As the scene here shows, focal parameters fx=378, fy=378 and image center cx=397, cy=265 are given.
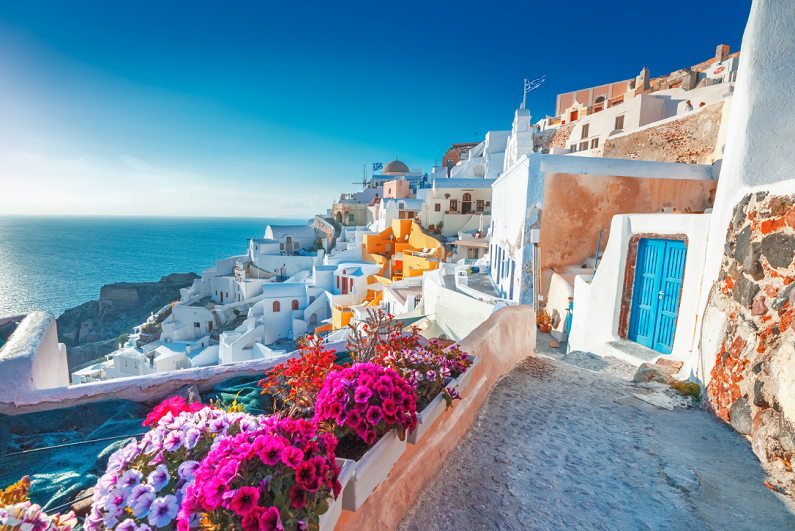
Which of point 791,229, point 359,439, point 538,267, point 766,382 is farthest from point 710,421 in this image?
point 538,267

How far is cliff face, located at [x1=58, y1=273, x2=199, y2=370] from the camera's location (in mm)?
40219

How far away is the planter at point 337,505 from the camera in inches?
62.2

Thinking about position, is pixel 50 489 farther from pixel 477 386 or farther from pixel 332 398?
pixel 477 386

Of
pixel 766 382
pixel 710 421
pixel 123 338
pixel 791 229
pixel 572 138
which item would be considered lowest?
pixel 123 338

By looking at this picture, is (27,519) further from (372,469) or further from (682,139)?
(682,139)

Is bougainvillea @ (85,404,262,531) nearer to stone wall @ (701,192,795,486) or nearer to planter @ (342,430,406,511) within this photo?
planter @ (342,430,406,511)

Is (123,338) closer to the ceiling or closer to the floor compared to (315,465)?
closer to the floor

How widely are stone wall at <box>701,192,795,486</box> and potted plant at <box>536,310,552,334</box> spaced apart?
5628mm

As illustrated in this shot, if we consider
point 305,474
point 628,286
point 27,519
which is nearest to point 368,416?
point 305,474

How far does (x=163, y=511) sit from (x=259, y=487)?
0.36 meters

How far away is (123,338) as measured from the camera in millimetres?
36156

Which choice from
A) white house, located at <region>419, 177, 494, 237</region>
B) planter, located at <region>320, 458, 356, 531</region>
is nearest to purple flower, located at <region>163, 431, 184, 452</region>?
planter, located at <region>320, 458, 356, 531</region>

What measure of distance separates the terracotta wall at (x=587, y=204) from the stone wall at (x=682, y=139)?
6265 millimetres

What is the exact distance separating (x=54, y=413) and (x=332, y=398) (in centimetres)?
326
